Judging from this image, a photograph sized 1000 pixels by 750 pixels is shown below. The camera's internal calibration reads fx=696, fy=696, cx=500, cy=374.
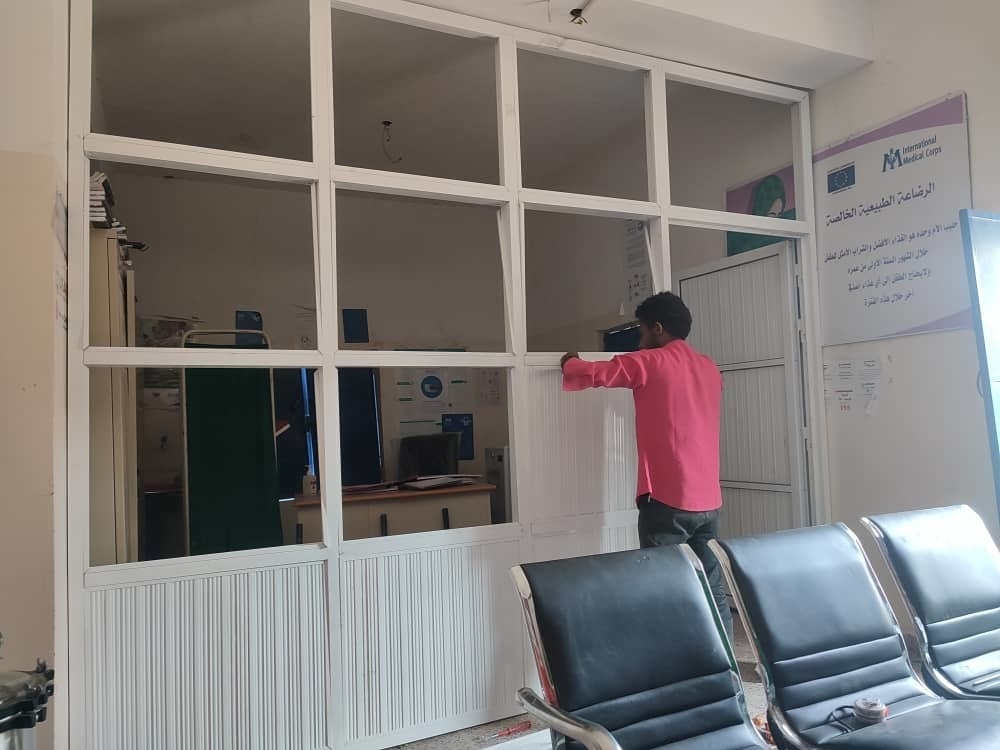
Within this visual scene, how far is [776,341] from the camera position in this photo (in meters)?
3.63

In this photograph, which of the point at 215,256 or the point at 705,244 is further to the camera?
the point at 215,256

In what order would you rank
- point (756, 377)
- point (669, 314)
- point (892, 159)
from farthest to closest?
1. point (756, 377)
2. point (892, 159)
3. point (669, 314)

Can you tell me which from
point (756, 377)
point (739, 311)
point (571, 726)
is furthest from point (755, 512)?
point (571, 726)

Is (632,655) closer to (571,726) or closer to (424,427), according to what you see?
(571,726)

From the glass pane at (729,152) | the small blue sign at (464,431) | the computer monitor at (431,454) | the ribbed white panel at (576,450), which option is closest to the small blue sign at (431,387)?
the small blue sign at (464,431)

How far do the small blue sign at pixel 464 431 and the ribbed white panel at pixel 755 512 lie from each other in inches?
87.6

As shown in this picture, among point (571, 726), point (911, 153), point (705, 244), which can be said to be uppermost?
point (911, 153)

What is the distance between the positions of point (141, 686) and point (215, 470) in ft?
5.40

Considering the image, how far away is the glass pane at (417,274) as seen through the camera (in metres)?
5.36

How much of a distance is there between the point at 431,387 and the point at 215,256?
72.4 inches

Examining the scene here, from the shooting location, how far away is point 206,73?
3479 mm

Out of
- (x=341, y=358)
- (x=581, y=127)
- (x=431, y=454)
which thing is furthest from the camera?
(x=431, y=454)

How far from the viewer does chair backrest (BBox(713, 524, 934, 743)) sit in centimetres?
163

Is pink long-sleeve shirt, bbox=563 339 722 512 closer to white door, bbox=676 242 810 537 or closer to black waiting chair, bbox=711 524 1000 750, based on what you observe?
black waiting chair, bbox=711 524 1000 750
